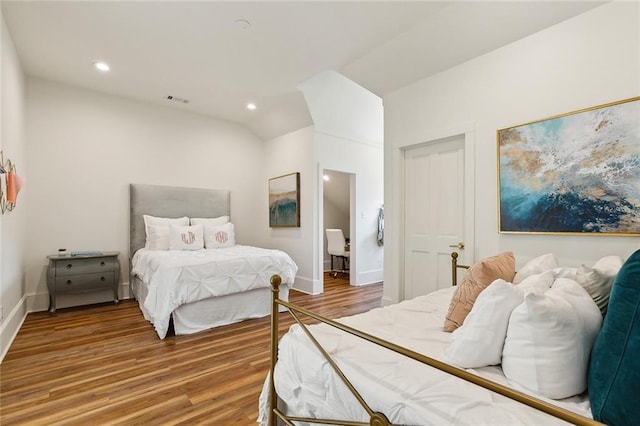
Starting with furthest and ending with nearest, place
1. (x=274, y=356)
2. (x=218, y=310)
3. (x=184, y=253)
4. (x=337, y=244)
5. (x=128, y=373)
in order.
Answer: (x=337, y=244) < (x=184, y=253) < (x=218, y=310) < (x=128, y=373) < (x=274, y=356)

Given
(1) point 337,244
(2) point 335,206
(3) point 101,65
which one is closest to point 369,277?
(1) point 337,244

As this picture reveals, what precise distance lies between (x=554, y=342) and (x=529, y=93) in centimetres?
223

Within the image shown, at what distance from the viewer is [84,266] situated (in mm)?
3852

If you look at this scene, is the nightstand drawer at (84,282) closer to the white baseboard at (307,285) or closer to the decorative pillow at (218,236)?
the decorative pillow at (218,236)

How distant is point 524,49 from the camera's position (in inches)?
96.3

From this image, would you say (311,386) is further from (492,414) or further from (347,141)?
(347,141)

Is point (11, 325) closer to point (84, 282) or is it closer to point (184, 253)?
point (84, 282)

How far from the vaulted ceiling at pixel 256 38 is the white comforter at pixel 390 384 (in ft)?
7.89

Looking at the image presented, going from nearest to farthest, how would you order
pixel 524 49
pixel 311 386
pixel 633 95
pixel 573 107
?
1. pixel 311 386
2. pixel 633 95
3. pixel 573 107
4. pixel 524 49

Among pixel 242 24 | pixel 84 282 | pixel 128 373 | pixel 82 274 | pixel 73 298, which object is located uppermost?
pixel 242 24

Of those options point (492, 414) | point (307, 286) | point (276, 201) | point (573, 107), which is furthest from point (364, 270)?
point (492, 414)

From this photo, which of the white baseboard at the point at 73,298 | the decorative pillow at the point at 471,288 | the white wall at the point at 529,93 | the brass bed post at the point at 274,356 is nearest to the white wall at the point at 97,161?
the white baseboard at the point at 73,298

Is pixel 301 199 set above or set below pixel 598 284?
above

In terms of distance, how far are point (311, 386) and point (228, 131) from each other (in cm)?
510
